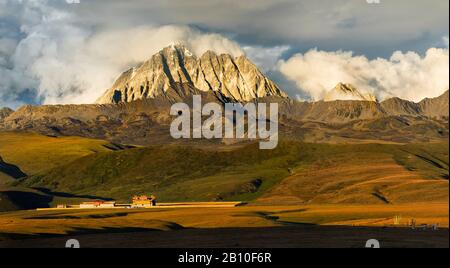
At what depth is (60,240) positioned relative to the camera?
165 metres

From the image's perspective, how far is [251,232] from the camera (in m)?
178

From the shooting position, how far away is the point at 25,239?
171250mm

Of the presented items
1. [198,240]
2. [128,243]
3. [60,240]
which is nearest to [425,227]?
[198,240]

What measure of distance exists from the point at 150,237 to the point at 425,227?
68235mm
